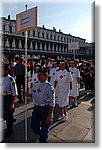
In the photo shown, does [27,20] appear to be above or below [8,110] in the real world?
above

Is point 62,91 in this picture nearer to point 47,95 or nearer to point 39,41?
point 47,95

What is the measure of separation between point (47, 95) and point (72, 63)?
3.02 metres

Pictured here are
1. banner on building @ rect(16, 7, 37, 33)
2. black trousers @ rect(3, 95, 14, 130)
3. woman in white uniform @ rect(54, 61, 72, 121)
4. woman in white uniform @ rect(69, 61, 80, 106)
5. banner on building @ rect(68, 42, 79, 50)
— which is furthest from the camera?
banner on building @ rect(68, 42, 79, 50)

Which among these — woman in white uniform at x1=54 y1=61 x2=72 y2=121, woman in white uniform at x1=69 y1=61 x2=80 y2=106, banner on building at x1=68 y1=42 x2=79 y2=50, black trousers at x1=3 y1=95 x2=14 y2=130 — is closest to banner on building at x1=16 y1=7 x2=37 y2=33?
black trousers at x1=3 y1=95 x2=14 y2=130

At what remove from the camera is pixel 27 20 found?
3793mm

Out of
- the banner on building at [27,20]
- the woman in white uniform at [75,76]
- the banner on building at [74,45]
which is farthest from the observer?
the banner on building at [74,45]

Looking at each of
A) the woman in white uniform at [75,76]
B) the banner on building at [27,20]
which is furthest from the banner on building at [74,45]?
the banner on building at [27,20]

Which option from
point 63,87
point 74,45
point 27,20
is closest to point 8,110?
point 63,87

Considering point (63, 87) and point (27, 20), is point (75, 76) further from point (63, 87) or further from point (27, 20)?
point (27, 20)

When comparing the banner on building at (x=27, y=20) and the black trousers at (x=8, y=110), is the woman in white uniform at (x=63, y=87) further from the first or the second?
the banner on building at (x=27, y=20)

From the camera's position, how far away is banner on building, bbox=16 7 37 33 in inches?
145

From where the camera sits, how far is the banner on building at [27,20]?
3.68 m

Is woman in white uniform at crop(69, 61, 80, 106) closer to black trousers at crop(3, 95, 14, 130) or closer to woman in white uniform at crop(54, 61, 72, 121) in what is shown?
woman in white uniform at crop(54, 61, 72, 121)

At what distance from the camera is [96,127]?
3.92 meters
